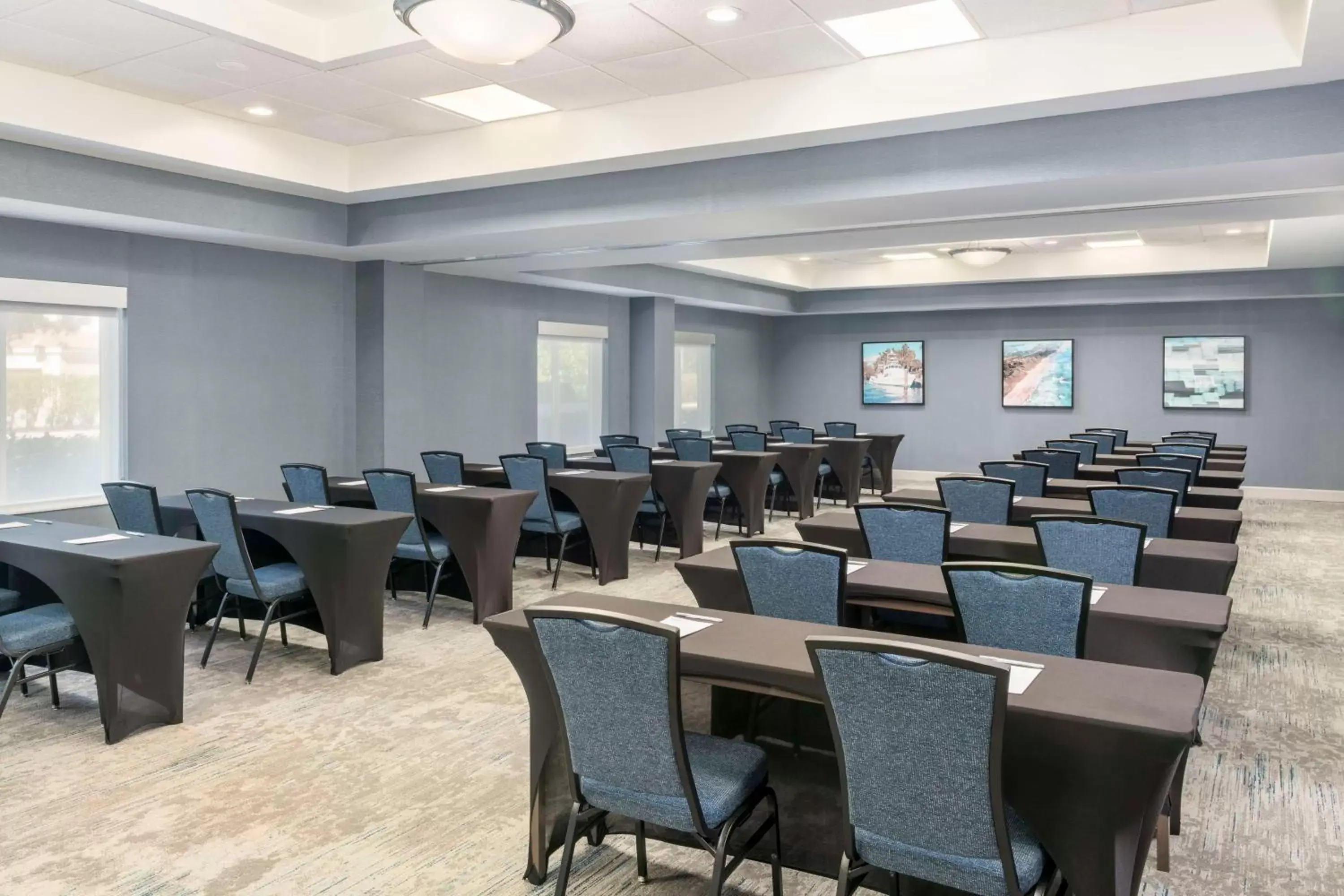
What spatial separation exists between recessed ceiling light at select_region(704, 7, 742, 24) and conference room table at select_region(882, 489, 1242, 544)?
2360 millimetres

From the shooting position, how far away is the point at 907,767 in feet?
6.48

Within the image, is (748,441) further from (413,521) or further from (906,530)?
(906,530)

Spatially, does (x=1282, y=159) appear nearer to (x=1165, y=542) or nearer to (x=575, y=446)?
(x=1165, y=542)

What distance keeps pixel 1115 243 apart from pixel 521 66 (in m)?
8.72

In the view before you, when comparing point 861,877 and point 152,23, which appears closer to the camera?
point 861,877

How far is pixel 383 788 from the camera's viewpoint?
11.2ft

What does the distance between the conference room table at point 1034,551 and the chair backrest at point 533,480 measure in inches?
92.5

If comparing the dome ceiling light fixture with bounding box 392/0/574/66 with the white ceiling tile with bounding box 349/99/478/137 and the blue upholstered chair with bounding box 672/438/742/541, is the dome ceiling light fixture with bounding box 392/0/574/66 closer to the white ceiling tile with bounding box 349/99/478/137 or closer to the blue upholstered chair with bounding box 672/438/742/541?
the white ceiling tile with bounding box 349/99/478/137

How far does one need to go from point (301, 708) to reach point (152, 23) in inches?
128

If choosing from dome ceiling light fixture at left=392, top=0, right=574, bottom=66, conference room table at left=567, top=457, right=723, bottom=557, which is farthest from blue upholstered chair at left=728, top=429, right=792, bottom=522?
dome ceiling light fixture at left=392, top=0, right=574, bottom=66

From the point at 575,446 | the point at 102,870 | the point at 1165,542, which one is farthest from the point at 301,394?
the point at 1165,542

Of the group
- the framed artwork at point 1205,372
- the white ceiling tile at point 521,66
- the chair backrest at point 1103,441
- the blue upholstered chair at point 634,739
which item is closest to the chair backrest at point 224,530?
the white ceiling tile at point 521,66

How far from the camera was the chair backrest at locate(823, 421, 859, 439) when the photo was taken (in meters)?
12.4

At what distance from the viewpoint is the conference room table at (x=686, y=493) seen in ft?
24.7
